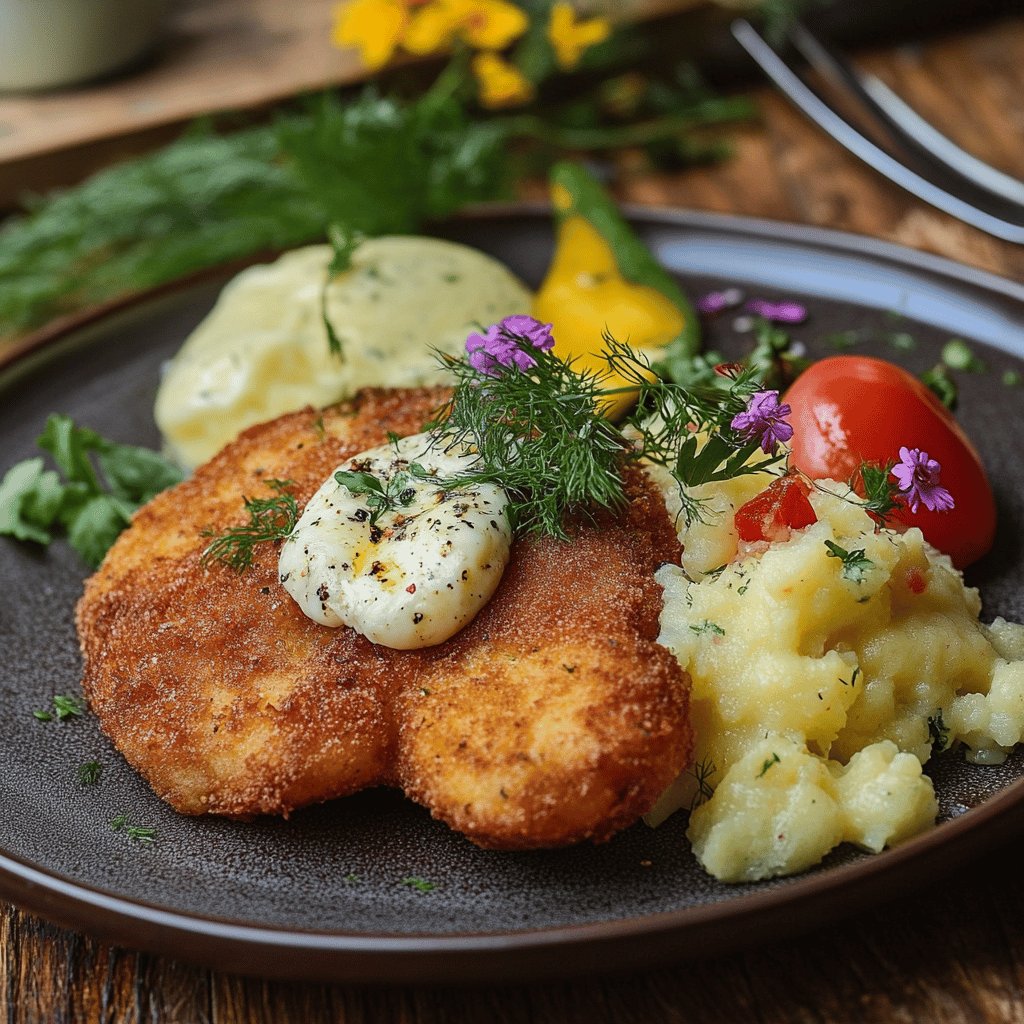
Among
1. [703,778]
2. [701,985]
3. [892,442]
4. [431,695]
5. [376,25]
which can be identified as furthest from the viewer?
[376,25]

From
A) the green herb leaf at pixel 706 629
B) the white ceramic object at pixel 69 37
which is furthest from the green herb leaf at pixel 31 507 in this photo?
the white ceramic object at pixel 69 37

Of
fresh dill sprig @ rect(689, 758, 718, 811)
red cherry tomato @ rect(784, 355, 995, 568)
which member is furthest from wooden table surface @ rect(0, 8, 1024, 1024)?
red cherry tomato @ rect(784, 355, 995, 568)

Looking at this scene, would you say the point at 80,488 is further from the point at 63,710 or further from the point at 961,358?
the point at 961,358

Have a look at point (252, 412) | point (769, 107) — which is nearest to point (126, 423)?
point (252, 412)

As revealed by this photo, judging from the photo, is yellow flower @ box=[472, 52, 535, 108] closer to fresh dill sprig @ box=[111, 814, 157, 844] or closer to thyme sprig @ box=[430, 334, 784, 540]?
thyme sprig @ box=[430, 334, 784, 540]

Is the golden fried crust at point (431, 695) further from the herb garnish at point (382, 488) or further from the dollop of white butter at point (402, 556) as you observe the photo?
the herb garnish at point (382, 488)

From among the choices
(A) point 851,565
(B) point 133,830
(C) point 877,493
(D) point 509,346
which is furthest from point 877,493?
(B) point 133,830
